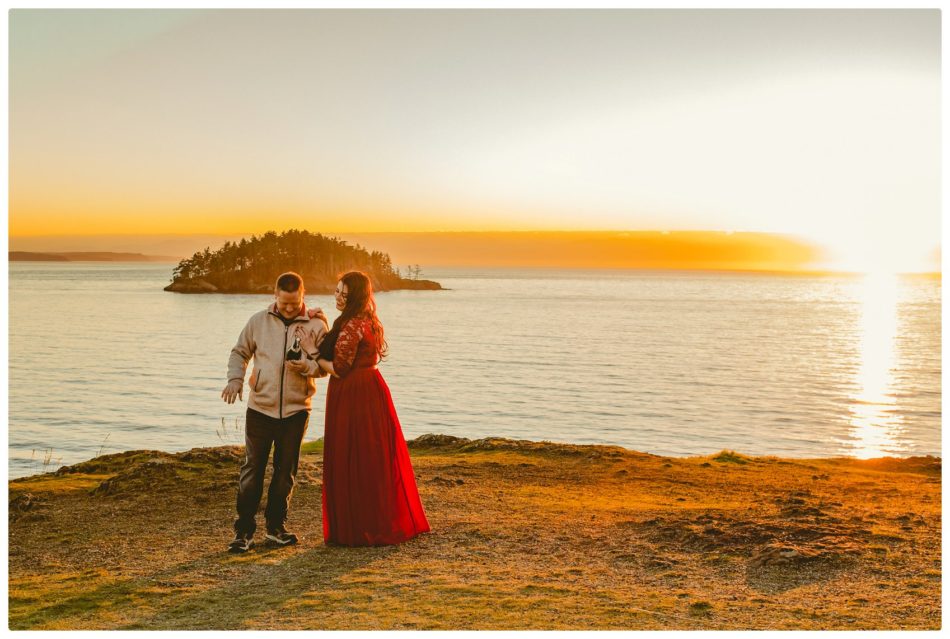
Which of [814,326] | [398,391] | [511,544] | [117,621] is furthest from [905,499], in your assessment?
[814,326]

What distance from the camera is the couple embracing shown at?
7473 mm

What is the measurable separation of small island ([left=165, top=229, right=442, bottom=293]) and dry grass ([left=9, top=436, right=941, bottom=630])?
15502 centimetres

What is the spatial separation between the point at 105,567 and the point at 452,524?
10.8 ft

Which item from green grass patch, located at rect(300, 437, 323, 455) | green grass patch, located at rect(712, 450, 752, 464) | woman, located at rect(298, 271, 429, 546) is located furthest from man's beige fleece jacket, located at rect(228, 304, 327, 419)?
green grass patch, located at rect(712, 450, 752, 464)

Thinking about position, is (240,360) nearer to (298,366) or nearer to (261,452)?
(298,366)

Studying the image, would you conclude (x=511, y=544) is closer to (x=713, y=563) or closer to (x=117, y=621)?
(x=713, y=563)

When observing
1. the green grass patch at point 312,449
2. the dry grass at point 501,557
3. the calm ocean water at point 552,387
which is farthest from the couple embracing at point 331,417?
the calm ocean water at point 552,387

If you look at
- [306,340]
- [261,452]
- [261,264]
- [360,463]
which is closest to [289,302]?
[306,340]

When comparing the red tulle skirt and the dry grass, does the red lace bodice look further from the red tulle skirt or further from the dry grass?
the dry grass

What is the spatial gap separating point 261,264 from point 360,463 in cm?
16938

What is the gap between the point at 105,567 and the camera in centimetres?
734

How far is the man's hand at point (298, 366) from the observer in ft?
24.3

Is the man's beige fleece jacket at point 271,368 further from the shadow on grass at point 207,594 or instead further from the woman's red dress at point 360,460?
the shadow on grass at point 207,594

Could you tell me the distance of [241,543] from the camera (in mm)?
7676
